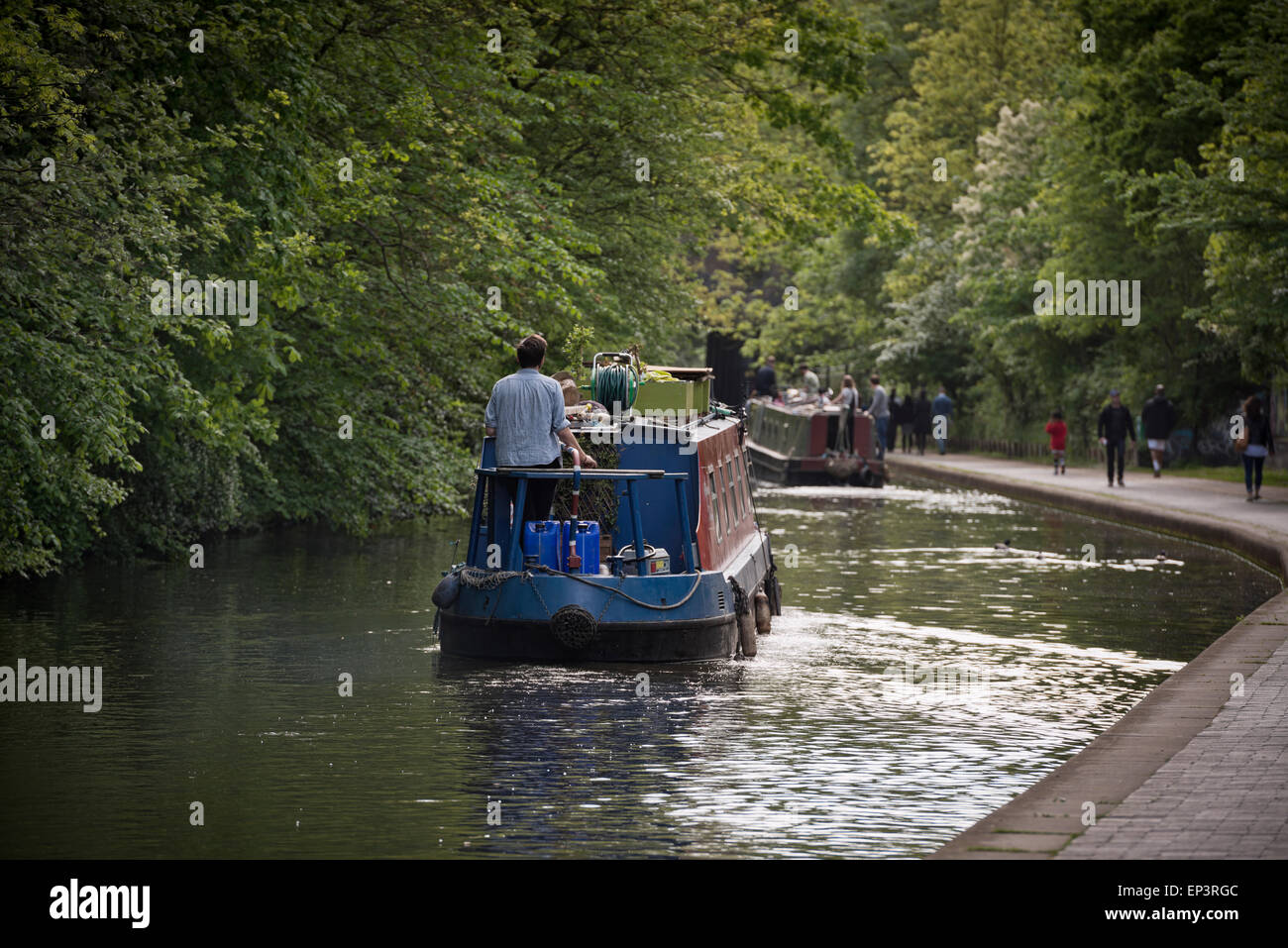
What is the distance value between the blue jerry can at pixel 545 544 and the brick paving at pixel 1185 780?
14.4 feet

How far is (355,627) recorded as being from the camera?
1614cm

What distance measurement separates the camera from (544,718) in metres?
11.7

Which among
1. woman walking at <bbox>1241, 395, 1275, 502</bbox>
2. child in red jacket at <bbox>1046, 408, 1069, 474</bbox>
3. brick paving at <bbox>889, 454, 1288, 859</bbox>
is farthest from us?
child in red jacket at <bbox>1046, 408, 1069, 474</bbox>

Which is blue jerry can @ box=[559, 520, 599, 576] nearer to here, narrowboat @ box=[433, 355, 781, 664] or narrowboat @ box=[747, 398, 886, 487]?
narrowboat @ box=[433, 355, 781, 664]

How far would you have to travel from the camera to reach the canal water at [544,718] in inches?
347

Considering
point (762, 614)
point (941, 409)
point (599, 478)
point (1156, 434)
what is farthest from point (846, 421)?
point (599, 478)

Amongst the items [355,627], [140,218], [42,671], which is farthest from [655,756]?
[140,218]

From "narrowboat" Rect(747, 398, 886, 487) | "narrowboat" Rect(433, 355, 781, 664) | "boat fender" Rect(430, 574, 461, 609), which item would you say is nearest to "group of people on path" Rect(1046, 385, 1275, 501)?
"narrowboat" Rect(747, 398, 886, 487)

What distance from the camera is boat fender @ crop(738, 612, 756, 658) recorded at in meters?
14.5

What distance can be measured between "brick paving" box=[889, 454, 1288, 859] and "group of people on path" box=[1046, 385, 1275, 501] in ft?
47.7
